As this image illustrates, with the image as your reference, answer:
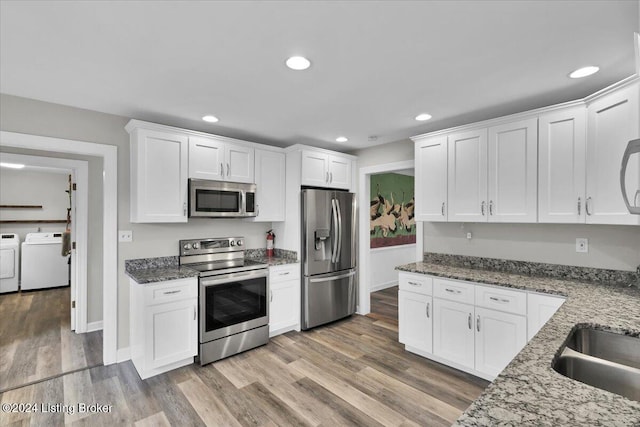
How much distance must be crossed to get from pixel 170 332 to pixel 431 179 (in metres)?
2.91

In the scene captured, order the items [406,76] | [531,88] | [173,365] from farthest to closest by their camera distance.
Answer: [173,365] → [531,88] → [406,76]

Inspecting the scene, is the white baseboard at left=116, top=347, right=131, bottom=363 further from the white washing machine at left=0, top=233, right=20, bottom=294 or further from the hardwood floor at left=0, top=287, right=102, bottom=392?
the white washing machine at left=0, top=233, right=20, bottom=294

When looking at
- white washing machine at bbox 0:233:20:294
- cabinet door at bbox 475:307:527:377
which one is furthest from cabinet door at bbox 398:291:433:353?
white washing machine at bbox 0:233:20:294

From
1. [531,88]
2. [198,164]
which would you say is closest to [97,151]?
[198,164]

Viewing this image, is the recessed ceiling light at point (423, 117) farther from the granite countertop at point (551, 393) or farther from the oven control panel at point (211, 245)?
the oven control panel at point (211, 245)

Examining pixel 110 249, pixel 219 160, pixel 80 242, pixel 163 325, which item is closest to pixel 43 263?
pixel 80 242

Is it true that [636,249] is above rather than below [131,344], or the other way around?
above

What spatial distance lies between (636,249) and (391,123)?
2.26m

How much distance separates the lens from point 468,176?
2961 mm

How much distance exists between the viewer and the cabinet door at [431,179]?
313 cm

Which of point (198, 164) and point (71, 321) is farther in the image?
point (71, 321)

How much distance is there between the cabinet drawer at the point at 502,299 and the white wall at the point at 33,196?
7.47 meters

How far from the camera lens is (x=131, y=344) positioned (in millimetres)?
3008

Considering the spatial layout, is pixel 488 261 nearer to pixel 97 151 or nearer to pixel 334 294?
pixel 334 294
